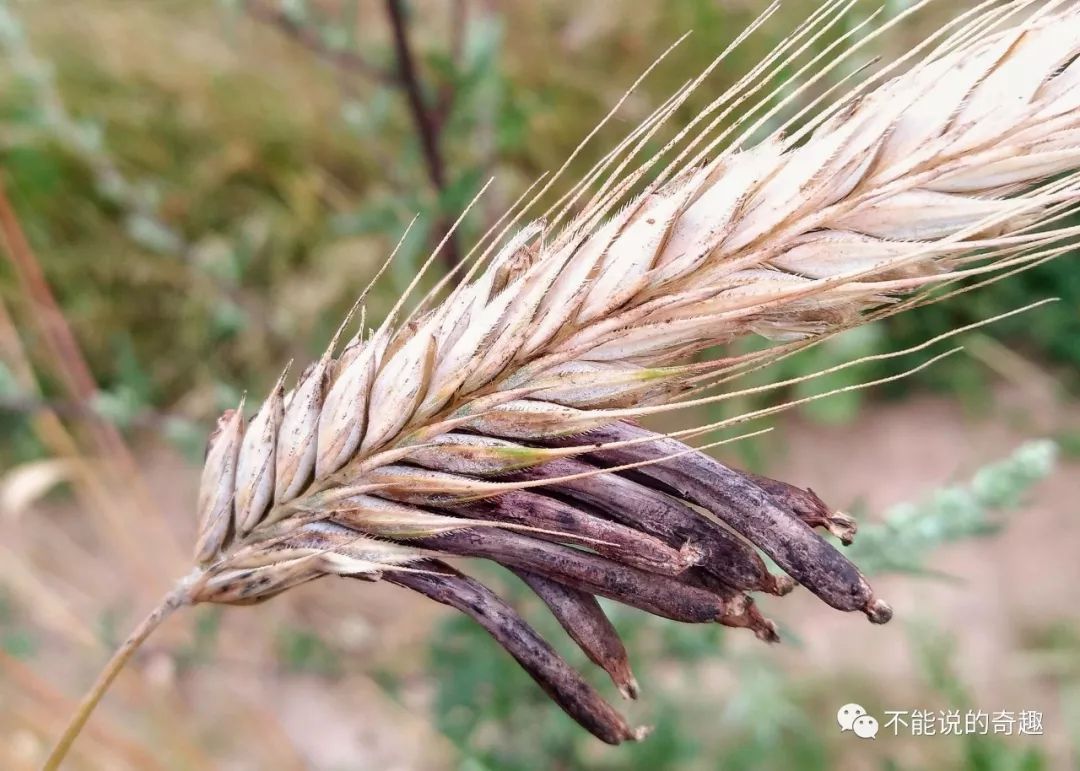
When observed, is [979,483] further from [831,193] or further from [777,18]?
[777,18]

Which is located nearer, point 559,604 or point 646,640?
point 559,604

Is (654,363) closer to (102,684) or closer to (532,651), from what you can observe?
(532,651)

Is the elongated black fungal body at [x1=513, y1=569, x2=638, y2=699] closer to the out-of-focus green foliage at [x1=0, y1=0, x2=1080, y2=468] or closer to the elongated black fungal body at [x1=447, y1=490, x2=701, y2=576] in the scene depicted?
the elongated black fungal body at [x1=447, y1=490, x2=701, y2=576]

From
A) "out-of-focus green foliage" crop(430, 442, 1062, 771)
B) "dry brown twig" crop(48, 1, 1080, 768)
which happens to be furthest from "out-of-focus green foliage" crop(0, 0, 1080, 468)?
"dry brown twig" crop(48, 1, 1080, 768)

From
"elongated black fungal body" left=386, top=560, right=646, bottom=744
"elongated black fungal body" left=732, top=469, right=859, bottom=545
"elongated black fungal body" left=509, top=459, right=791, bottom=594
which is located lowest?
"elongated black fungal body" left=386, top=560, right=646, bottom=744

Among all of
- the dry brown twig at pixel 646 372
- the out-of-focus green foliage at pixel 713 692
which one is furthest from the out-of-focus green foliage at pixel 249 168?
the dry brown twig at pixel 646 372

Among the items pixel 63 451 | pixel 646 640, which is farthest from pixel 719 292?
pixel 63 451

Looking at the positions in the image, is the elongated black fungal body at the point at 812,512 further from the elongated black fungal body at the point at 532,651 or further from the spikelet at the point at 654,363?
the elongated black fungal body at the point at 532,651
